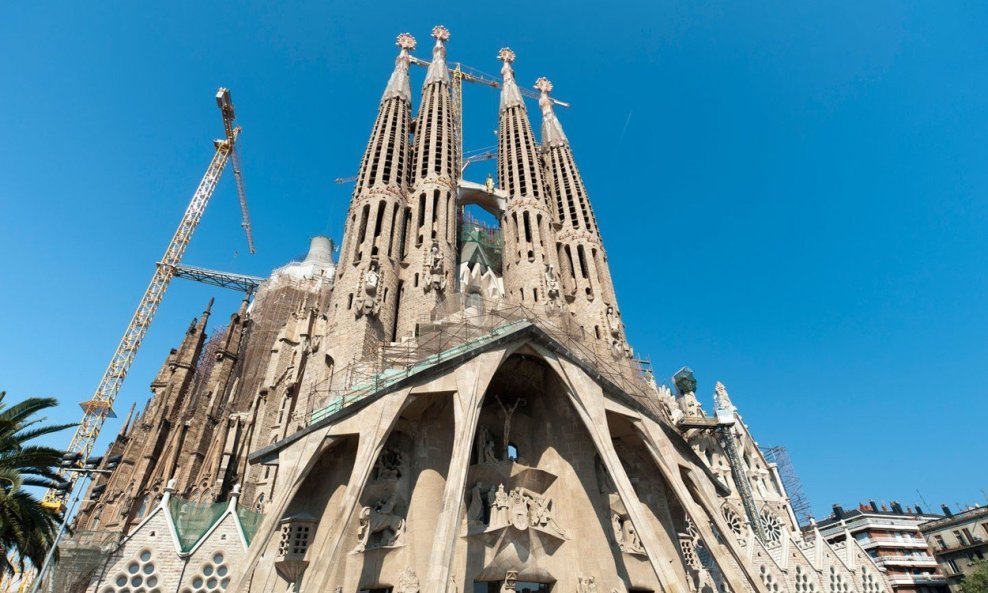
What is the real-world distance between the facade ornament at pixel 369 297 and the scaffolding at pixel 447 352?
68.6 inches

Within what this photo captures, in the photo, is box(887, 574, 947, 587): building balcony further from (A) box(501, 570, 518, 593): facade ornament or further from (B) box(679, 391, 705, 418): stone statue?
(A) box(501, 570, 518, 593): facade ornament

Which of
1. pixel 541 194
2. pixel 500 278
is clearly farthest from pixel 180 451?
pixel 541 194

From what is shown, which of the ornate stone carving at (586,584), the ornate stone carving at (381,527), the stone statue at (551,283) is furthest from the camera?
the stone statue at (551,283)

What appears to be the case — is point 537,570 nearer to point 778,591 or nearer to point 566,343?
point 566,343

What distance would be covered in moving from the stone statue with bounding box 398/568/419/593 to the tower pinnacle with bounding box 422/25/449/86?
1301 inches

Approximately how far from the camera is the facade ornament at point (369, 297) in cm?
2294

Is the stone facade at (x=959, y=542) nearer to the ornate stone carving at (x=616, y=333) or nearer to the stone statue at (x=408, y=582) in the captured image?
the ornate stone carving at (x=616, y=333)

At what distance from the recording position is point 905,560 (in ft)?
143

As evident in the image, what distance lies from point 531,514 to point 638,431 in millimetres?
5616

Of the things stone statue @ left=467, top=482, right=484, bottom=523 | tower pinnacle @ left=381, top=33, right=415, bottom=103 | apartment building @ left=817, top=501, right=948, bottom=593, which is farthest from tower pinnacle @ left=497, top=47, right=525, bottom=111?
apartment building @ left=817, top=501, right=948, bottom=593

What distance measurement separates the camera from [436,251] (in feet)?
87.5

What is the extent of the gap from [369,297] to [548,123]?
1011 inches

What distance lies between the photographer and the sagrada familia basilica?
17.1 meters

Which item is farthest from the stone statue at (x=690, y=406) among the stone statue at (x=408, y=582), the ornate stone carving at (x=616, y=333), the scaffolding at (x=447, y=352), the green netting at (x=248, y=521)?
the green netting at (x=248, y=521)
